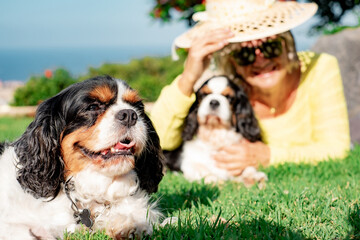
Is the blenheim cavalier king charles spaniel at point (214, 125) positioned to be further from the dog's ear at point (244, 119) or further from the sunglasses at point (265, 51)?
the sunglasses at point (265, 51)

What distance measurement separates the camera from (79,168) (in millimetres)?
2564

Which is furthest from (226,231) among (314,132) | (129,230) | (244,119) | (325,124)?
(314,132)

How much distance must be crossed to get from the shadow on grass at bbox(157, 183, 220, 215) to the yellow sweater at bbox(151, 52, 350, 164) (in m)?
0.91

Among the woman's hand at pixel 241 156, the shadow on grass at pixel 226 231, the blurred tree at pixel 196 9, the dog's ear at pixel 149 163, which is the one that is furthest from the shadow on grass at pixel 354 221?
the blurred tree at pixel 196 9

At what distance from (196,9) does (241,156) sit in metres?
3.67

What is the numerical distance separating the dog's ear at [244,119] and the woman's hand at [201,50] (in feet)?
2.04

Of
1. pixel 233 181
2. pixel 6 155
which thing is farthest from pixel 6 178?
pixel 233 181

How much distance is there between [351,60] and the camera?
7527 mm

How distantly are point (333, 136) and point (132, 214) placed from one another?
276 cm

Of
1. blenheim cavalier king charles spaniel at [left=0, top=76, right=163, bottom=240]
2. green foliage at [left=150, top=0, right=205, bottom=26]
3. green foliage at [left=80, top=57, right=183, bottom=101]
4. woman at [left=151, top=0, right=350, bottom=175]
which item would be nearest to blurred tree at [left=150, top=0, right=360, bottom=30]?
green foliage at [left=150, top=0, right=205, bottom=26]

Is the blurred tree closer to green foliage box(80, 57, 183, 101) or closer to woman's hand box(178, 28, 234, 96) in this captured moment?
woman's hand box(178, 28, 234, 96)

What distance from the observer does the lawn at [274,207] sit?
2.36 m

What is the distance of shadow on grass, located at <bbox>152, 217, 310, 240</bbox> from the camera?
2279 millimetres

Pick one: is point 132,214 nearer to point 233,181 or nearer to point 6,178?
point 6,178
